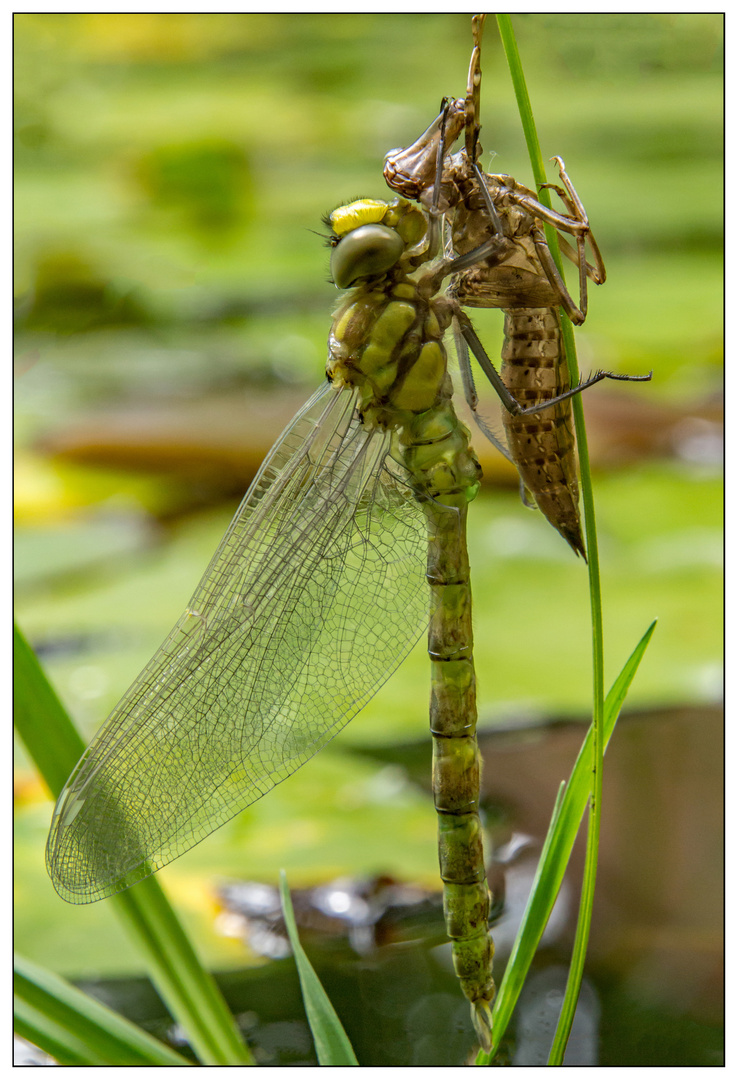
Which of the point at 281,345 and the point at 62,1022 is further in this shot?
the point at 281,345

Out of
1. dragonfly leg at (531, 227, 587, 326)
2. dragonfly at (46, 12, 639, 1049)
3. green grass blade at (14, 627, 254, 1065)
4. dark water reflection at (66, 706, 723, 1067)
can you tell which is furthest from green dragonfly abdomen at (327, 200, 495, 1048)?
dark water reflection at (66, 706, 723, 1067)

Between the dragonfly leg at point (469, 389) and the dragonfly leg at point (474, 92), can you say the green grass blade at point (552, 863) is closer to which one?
the dragonfly leg at point (469, 389)

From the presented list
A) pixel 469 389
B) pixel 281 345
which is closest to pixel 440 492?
pixel 469 389

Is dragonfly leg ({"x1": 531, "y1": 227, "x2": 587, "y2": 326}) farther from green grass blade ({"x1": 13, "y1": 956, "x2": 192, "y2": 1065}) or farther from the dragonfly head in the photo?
green grass blade ({"x1": 13, "y1": 956, "x2": 192, "y2": 1065})

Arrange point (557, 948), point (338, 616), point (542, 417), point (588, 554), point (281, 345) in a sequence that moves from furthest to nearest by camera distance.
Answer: point (281, 345) → point (557, 948) → point (338, 616) → point (542, 417) → point (588, 554)

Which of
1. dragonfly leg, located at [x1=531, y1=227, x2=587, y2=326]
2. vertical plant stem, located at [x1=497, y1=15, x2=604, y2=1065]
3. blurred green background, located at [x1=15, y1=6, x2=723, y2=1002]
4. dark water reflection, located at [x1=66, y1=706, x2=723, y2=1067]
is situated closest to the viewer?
vertical plant stem, located at [x1=497, y1=15, x2=604, y2=1065]

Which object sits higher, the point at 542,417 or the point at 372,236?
the point at 372,236

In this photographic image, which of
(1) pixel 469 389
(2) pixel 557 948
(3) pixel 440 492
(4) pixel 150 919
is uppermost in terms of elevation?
(1) pixel 469 389

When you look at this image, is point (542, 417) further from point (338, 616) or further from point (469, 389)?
point (338, 616)
